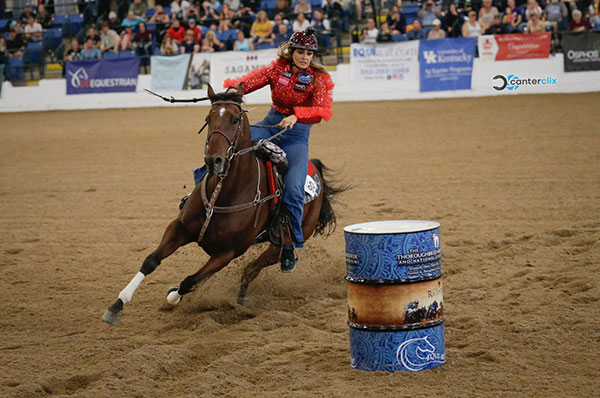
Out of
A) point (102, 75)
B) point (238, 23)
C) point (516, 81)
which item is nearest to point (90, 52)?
point (102, 75)

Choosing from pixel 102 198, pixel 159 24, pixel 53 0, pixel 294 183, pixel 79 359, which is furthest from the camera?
→ pixel 53 0

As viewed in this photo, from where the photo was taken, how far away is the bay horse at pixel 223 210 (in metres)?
6.07

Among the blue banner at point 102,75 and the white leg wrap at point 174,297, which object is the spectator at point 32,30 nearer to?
the blue banner at point 102,75

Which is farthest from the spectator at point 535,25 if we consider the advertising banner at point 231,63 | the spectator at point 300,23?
the advertising banner at point 231,63

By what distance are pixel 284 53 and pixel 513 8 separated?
1734 centimetres

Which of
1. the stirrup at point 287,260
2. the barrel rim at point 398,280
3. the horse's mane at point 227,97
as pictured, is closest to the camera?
the barrel rim at point 398,280

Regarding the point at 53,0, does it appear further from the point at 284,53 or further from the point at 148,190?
the point at 284,53

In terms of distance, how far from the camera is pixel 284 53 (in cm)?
704

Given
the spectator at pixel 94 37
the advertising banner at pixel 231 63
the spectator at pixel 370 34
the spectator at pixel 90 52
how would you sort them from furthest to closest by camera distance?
1. the spectator at pixel 94 37
2. the spectator at pixel 90 52
3. the advertising banner at pixel 231 63
4. the spectator at pixel 370 34

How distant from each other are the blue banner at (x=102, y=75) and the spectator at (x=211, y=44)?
7.50ft

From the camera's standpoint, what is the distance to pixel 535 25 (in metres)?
21.0

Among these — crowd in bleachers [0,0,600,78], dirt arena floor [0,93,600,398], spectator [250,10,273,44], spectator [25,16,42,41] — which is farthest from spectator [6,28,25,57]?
dirt arena floor [0,93,600,398]

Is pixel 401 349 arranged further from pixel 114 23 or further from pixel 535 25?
pixel 114 23

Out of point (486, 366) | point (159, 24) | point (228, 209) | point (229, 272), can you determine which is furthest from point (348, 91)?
point (486, 366)
